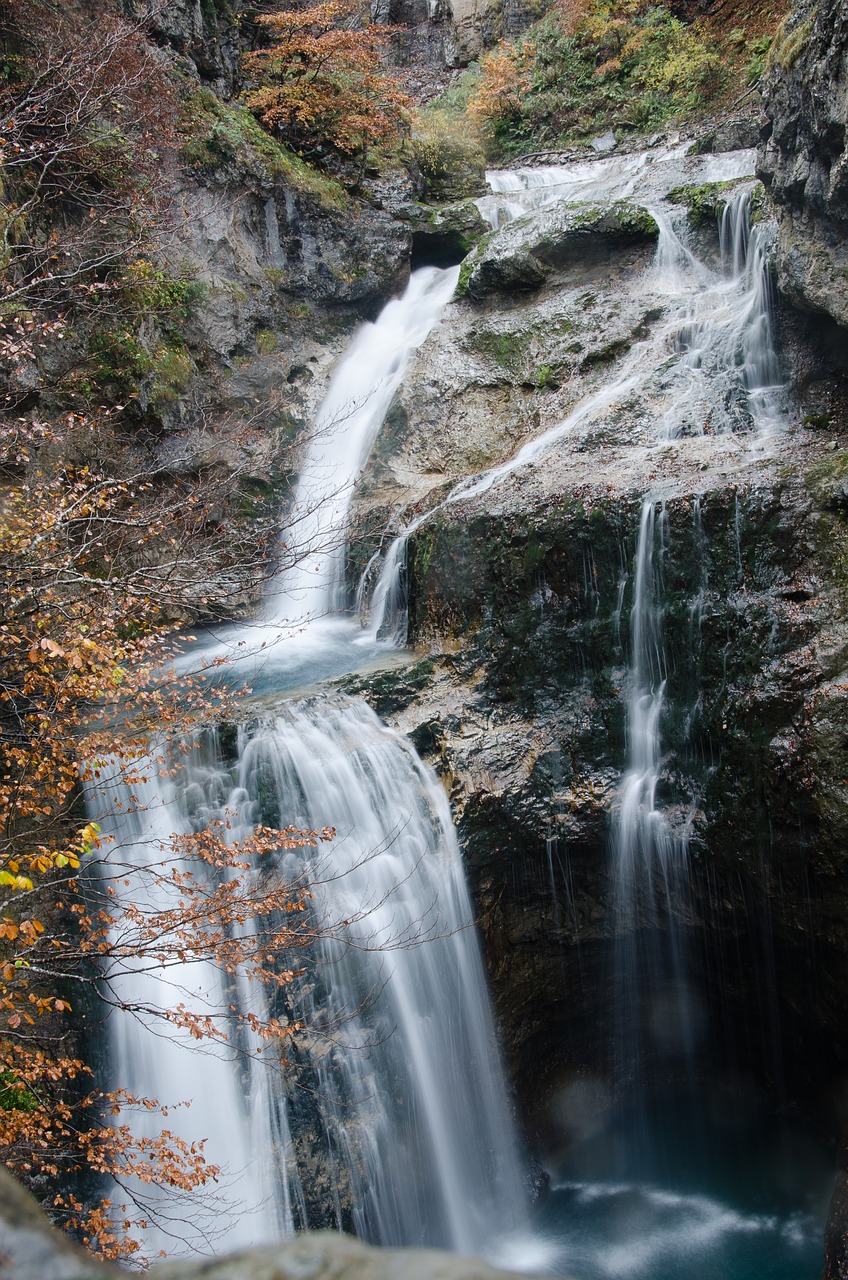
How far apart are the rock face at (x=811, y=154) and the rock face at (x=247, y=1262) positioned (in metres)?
9.32

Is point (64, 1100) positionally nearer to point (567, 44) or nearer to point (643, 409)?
point (643, 409)

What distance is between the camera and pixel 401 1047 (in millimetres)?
6953

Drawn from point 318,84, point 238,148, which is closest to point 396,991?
point 238,148

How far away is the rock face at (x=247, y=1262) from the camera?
105 cm

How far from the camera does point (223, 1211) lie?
583 cm

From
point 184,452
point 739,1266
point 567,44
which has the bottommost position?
point 739,1266

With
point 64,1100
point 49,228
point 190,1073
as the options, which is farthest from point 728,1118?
point 49,228

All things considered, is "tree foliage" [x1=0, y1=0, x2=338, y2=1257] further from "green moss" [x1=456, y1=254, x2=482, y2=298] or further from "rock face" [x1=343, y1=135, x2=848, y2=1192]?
"green moss" [x1=456, y1=254, x2=482, y2=298]

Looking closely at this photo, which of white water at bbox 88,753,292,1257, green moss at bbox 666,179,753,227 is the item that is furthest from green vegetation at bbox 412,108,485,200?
white water at bbox 88,753,292,1257

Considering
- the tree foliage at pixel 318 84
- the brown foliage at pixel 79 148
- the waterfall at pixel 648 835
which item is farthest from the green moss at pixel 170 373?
the waterfall at pixel 648 835

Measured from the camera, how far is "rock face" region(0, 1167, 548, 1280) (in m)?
1.05

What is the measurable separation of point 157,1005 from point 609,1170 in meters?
5.48

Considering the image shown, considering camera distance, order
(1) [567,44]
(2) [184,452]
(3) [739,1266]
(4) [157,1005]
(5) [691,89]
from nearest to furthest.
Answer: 1. (4) [157,1005]
2. (3) [739,1266]
3. (2) [184,452]
4. (5) [691,89]
5. (1) [567,44]

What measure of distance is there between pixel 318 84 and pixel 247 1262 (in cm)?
1975
